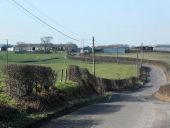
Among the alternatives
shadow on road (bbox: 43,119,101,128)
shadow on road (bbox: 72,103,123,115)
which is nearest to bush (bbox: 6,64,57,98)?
shadow on road (bbox: 72,103,123,115)

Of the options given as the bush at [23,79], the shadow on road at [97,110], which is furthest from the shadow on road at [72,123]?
the shadow on road at [97,110]

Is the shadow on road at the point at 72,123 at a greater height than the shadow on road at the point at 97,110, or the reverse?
the shadow on road at the point at 72,123

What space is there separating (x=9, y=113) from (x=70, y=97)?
15.9 m

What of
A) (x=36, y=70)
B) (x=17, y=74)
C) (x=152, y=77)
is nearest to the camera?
(x=17, y=74)

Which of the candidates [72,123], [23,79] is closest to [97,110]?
[23,79]

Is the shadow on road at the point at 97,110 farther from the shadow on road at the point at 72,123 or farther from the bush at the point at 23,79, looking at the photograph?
the shadow on road at the point at 72,123

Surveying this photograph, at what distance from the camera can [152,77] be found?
123m

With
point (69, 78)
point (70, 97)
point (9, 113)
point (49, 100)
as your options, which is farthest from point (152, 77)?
point (9, 113)

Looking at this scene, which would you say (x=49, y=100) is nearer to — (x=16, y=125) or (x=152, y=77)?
(x=16, y=125)

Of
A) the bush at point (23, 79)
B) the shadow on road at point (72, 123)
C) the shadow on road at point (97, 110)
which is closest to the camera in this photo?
the shadow on road at point (72, 123)

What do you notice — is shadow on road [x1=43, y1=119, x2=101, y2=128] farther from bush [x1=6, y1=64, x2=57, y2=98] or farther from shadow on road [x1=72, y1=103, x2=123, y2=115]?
shadow on road [x1=72, y1=103, x2=123, y2=115]

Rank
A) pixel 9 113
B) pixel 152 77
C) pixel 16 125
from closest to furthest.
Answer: pixel 16 125, pixel 9 113, pixel 152 77

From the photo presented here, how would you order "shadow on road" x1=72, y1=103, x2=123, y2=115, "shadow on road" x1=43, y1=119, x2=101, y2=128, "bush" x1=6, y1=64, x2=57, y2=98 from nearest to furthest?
"shadow on road" x1=43, y1=119, x2=101, y2=128 < "bush" x1=6, y1=64, x2=57, y2=98 < "shadow on road" x1=72, y1=103, x2=123, y2=115

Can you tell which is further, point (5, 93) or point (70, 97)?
point (70, 97)
